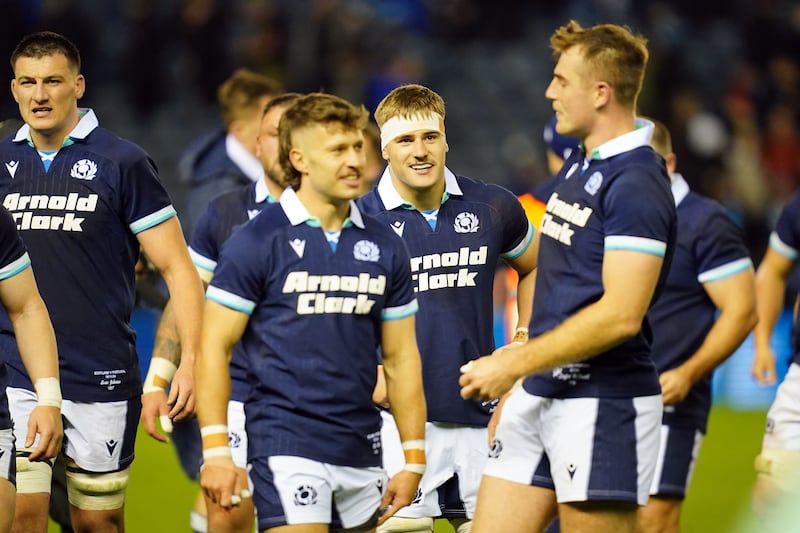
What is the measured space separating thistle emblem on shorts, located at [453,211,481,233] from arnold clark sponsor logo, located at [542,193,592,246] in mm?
528

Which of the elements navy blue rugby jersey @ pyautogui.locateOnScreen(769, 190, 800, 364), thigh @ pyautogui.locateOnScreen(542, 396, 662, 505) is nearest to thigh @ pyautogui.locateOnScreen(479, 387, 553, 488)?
thigh @ pyautogui.locateOnScreen(542, 396, 662, 505)

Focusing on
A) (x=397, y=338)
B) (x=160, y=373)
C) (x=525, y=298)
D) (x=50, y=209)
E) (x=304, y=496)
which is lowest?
(x=304, y=496)

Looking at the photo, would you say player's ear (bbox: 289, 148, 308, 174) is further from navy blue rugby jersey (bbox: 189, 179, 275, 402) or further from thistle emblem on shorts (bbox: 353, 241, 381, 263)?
navy blue rugby jersey (bbox: 189, 179, 275, 402)

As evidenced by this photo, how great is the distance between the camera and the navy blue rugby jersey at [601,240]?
17.8 feet

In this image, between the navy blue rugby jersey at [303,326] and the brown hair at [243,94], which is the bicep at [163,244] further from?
the brown hair at [243,94]

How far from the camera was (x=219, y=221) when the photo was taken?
288 inches

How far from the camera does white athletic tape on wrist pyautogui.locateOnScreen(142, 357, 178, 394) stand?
6.80m

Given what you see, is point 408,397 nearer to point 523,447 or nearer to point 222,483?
point 523,447

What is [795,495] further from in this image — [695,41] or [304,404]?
[695,41]

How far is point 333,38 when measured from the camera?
693 inches

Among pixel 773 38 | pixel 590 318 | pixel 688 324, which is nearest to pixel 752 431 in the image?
pixel 688 324

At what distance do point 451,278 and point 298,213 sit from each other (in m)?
1.16

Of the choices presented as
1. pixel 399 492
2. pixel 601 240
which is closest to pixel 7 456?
pixel 399 492

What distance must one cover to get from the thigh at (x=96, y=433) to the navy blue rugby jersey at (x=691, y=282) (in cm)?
276
